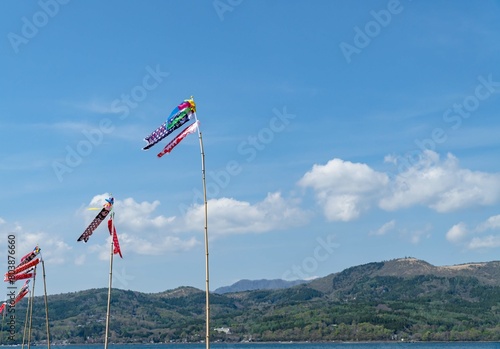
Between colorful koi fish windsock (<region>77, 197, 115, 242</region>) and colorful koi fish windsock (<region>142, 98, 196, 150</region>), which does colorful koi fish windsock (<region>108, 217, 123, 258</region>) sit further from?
colorful koi fish windsock (<region>142, 98, 196, 150</region>)

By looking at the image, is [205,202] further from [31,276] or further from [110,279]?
[31,276]

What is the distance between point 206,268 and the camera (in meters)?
29.3

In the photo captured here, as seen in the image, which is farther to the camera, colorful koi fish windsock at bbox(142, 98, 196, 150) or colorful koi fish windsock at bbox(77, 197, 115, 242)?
colorful koi fish windsock at bbox(77, 197, 115, 242)

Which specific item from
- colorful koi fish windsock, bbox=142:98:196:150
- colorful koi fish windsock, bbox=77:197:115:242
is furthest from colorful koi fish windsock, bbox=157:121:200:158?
colorful koi fish windsock, bbox=77:197:115:242

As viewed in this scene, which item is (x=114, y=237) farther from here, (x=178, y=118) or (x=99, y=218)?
(x=178, y=118)

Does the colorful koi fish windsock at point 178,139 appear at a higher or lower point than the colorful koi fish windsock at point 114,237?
higher

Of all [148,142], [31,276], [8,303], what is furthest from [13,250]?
[148,142]

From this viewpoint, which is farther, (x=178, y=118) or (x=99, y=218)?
(x=99, y=218)

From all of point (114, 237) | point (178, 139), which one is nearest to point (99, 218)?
point (114, 237)

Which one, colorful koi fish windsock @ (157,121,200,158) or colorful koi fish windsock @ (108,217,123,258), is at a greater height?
colorful koi fish windsock @ (157,121,200,158)

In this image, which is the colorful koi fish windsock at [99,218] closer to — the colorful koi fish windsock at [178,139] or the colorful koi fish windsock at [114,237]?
the colorful koi fish windsock at [114,237]


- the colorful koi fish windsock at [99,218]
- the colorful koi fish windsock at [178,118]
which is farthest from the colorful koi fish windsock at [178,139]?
the colorful koi fish windsock at [99,218]

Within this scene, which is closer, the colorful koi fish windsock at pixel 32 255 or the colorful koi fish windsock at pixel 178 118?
the colorful koi fish windsock at pixel 178 118

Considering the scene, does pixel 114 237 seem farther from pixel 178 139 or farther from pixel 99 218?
pixel 178 139
